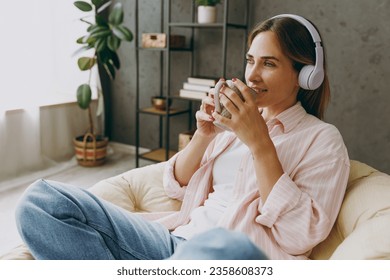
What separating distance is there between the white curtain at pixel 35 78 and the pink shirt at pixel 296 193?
208cm

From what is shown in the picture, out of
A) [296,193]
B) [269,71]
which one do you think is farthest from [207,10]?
[296,193]

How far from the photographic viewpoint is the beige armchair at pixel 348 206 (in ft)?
3.03

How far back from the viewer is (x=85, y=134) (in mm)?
3346

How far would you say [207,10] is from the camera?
2588 millimetres

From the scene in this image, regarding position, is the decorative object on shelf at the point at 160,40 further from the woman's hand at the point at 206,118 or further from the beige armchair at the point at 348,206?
the woman's hand at the point at 206,118

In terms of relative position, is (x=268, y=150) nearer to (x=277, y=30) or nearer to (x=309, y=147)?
(x=309, y=147)

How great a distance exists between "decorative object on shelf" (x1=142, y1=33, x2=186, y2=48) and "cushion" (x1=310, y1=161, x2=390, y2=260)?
1804 millimetres

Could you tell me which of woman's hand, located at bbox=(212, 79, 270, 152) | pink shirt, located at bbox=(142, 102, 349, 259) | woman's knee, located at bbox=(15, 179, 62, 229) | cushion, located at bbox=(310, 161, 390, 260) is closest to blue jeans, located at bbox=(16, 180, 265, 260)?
woman's knee, located at bbox=(15, 179, 62, 229)

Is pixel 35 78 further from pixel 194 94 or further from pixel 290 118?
pixel 290 118

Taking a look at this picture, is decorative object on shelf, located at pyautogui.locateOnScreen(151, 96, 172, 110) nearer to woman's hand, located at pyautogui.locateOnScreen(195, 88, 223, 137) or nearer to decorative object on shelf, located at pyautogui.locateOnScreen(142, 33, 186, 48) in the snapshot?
decorative object on shelf, located at pyautogui.locateOnScreen(142, 33, 186, 48)

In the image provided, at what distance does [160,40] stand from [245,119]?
1942 mm

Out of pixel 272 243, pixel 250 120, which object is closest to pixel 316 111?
pixel 250 120

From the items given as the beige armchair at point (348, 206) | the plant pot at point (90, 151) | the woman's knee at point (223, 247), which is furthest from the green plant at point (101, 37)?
the woman's knee at point (223, 247)

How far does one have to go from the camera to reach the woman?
36.4 inches
